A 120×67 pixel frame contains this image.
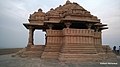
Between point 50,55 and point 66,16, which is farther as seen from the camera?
point 50,55

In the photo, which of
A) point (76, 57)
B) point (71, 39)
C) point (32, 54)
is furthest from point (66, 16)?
point (32, 54)

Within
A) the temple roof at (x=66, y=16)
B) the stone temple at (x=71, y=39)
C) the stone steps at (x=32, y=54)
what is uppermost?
the temple roof at (x=66, y=16)

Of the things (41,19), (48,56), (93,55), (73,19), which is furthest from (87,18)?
(41,19)

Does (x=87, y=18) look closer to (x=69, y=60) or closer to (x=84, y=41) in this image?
(x=84, y=41)

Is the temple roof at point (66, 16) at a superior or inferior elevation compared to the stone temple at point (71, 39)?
superior

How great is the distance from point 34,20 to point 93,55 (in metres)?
8.36

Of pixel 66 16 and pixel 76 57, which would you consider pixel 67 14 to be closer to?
pixel 66 16

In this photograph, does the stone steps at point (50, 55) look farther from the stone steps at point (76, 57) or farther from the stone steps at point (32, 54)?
the stone steps at point (32, 54)

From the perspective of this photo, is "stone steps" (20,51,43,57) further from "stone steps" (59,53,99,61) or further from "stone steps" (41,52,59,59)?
"stone steps" (59,53,99,61)

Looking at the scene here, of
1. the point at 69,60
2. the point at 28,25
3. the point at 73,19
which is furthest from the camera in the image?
the point at 28,25

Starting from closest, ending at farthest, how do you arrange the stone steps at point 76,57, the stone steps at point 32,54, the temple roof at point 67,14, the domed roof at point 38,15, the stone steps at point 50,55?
the stone steps at point 76,57 → the temple roof at point 67,14 → the stone steps at point 50,55 → the stone steps at point 32,54 → the domed roof at point 38,15

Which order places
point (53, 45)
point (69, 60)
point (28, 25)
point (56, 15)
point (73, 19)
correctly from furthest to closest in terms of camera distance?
point (28, 25)
point (56, 15)
point (53, 45)
point (73, 19)
point (69, 60)

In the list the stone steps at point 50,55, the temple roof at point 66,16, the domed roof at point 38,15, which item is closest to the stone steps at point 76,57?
the stone steps at point 50,55

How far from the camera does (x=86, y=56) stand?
1410 centimetres
